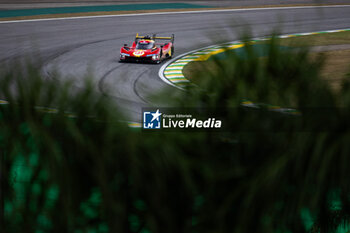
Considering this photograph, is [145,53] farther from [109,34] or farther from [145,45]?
[109,34]

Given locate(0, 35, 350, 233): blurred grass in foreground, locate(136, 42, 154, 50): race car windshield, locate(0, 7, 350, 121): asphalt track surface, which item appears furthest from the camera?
locate(136, 42, 154, 50): race car windshield

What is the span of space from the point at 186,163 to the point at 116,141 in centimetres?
38

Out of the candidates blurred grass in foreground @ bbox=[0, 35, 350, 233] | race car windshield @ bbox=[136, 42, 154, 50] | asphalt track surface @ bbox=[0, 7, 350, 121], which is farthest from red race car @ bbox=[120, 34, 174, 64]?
blurred grass in foreground @ bbox=[0, 35, 350, 233]

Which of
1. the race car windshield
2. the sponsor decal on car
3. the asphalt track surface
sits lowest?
the asphalt track surface

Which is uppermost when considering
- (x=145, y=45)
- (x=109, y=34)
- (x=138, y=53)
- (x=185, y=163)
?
(x=185, y=163)

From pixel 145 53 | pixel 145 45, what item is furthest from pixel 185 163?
pixel 145 45

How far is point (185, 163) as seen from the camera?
6.91 ft

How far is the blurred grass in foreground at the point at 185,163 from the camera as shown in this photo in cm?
211

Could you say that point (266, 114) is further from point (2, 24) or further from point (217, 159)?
point (2, 24)

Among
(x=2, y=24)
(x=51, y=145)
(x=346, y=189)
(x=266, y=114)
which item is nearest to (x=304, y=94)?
(x=266, y=114)

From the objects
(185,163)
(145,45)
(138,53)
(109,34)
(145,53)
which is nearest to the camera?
(185,163)

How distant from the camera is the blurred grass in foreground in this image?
211cm

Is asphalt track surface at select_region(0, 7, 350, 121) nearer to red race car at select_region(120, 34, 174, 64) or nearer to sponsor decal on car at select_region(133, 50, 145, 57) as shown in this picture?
red race car at select_region(120, 34, 174, 64)

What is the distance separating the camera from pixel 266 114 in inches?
86.1
